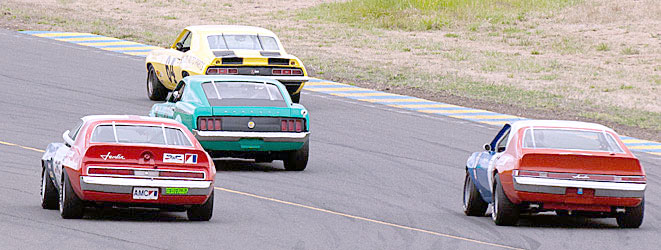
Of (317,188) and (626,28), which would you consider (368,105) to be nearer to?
(317,188)

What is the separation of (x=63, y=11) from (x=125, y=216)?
3349 centimetres

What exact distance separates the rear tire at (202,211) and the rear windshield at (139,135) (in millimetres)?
696

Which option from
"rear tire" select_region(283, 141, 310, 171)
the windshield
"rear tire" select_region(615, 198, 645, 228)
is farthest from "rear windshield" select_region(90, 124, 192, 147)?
the windshield

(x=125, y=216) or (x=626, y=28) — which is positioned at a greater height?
(x=125, y=216)

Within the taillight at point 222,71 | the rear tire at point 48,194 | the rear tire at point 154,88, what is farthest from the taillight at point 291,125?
the rear tire at point 154,88

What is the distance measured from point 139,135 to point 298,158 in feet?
16.6

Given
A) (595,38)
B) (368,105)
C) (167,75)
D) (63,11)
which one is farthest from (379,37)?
(167,75)

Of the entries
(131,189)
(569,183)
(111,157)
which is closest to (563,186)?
(569,183)

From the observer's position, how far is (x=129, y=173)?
13.4 metres

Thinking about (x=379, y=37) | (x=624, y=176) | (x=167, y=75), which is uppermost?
(x=624, y=176)

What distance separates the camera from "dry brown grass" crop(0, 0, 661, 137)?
33500 millimetres

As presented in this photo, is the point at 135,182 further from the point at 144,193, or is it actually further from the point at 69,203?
the point at 69,203

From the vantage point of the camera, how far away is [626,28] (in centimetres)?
4666

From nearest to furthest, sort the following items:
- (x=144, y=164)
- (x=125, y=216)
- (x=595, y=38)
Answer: (x=144, y=164) < (x=125, y=216) < (x=595, y=38)
